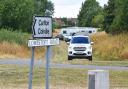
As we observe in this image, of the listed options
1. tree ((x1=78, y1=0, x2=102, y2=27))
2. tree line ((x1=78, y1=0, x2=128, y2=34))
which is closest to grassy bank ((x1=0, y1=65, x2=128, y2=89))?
tree line ((x1=78, y1=0, x2=128, y2=34))

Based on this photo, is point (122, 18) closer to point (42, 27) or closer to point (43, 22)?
point (43, 22)

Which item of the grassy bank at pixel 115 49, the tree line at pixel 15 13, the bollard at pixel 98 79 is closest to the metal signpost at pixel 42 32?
the bollard at pixel 98 79

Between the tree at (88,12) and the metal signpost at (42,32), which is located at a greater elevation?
the tree at (88,12)

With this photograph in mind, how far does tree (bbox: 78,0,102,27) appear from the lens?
147000mm

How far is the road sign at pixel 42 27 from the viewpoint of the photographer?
39.3 ft

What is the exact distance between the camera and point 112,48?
162ft

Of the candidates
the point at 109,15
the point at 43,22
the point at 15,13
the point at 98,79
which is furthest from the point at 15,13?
the point at 98,79

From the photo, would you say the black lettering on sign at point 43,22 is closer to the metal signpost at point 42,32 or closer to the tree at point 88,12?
the metal signpost at point 42,32

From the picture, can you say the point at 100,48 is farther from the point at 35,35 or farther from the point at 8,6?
the point at 35,35

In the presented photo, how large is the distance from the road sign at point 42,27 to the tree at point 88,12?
131m

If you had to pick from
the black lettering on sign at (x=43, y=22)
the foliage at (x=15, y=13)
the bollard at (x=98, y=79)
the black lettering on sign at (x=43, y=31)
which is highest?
the foliage at (x=15, y=13)

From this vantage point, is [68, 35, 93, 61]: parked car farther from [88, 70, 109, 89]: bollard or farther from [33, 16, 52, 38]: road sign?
[88, 70, 109, 89]: bollard

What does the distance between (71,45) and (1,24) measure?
91.8 ft

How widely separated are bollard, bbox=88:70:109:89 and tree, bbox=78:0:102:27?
440 feet
